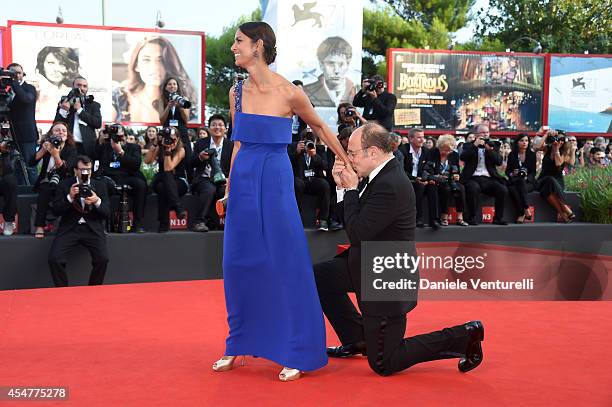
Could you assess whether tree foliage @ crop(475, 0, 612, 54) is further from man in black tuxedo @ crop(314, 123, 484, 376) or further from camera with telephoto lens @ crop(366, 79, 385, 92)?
man in black tuxedo @ crop(314, 123, 484, 376)

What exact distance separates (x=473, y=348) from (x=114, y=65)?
37.9ft

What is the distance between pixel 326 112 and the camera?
1325 cm

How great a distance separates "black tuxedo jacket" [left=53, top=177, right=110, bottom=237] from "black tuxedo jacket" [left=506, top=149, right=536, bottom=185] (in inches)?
183

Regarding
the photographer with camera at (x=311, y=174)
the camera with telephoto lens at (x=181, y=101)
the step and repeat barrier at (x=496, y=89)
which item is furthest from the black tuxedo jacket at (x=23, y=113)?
the step and repeat barrier at (x=496, y=89)

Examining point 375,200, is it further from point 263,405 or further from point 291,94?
point 263,405

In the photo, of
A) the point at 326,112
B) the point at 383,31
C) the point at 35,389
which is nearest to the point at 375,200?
the point at 35,389

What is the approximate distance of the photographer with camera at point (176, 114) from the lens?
748 centimetres

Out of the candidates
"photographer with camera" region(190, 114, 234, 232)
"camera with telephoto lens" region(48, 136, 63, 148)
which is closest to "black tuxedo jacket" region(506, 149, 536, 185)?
"photographer with camera" region(190, 114, 234, 232)

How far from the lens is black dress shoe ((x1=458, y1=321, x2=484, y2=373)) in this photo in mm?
3348

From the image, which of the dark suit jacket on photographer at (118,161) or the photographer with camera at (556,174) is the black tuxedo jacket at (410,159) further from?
the dark suit jacket on photographer at (118,161)

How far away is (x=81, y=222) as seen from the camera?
628cm

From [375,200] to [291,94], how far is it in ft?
1.98

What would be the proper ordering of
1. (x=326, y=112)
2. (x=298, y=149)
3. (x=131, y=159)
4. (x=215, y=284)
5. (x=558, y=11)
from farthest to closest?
1. (x=558, y=11)
2. (x=326, y=112)
3. (x=298, y=149)
4. (x=131, y=159)
5. (x=215, y=284)

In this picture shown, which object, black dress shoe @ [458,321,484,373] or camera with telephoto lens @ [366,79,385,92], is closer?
black dress shoe @ [458,321,484,373]
